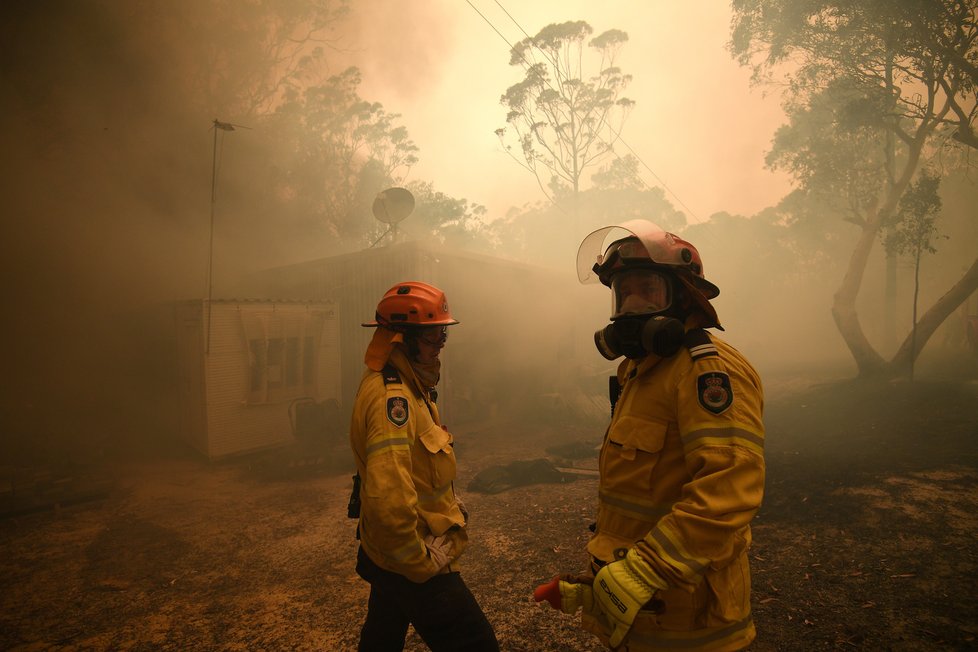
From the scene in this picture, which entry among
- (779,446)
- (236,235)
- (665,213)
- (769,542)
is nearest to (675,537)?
(769,542)

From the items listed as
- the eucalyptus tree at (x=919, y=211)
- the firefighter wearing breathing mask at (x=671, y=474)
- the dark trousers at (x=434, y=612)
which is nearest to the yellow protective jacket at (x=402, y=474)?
the dark trousers at (x=434, y=612)

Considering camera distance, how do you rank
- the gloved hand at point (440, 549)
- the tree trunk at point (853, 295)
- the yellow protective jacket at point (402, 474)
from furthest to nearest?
the tree trunk at point (853, 295) < the gloved hand at point (440, 549) < the yellow protective jacket at point (402, 474)

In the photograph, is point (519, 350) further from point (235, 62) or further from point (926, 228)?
point (235, 62)

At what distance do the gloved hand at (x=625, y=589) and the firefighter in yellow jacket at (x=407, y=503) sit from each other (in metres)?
0.77

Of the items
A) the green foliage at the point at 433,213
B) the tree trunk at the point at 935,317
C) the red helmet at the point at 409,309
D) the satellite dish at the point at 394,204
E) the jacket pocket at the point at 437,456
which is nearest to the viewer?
the jacket pocket at the point at 437,456

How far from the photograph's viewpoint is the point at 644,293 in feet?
5.97

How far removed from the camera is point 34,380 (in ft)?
42.3

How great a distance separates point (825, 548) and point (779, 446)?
4.48 m

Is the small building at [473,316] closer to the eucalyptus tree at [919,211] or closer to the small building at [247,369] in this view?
the small building at [247,369]

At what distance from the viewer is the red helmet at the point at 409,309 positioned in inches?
92.0

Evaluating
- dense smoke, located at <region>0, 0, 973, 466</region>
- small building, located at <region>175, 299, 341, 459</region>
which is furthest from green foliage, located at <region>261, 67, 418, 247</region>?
small building, located at <region>175, 299, 341, 459</region>

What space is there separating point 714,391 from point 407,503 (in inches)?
47.7

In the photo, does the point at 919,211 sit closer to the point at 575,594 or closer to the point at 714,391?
the point at 714,391

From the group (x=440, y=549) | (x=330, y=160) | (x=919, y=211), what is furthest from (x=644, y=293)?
(x=330, y=160)
